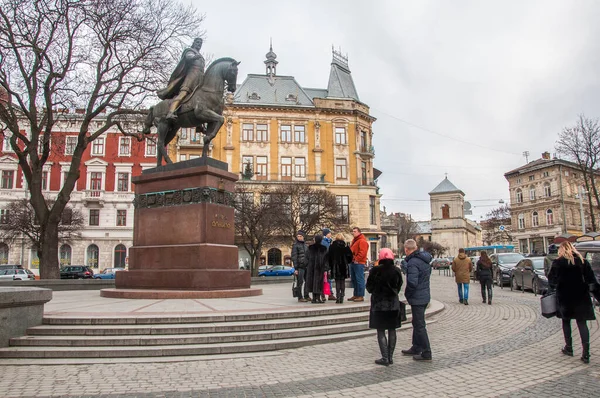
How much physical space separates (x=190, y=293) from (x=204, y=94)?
575 centimetres

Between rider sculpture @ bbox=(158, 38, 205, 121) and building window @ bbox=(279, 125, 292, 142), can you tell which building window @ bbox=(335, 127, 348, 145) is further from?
rider sculpture @ bbox=(158, 38, 205, 121)

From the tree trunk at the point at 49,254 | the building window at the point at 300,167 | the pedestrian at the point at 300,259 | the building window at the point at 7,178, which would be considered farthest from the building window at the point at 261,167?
the pedestrian at the point at 300,259

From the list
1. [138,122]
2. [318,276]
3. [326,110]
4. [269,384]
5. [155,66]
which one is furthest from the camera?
[326,110]

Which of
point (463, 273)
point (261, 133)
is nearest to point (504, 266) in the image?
point (463, 273)

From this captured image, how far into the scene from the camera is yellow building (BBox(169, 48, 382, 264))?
50656mm

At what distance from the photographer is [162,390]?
5.31 m

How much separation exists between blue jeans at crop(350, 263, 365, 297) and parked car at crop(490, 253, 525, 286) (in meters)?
14.6

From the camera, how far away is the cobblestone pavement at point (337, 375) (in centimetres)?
527

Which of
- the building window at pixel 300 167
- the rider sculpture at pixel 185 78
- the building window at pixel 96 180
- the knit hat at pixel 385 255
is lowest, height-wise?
the knit hat at pixel 385 255

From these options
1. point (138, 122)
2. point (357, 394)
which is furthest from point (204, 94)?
point (138, 122)

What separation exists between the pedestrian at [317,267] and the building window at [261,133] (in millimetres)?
41858

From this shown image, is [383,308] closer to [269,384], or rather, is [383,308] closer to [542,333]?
[269,384]

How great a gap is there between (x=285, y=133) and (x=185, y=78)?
39194 mm

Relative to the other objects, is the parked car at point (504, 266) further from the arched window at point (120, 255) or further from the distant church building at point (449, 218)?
the distant church building at point (449, 218)
